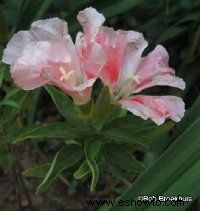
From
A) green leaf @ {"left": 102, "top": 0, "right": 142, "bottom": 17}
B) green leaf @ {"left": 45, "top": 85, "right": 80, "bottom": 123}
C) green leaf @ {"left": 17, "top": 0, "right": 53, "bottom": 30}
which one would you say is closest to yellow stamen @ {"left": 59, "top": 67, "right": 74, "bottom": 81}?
green leaf @ {"left": 45, "top": 85, "right": 80, "bottom": 123}

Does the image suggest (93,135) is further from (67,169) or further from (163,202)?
(163,202)

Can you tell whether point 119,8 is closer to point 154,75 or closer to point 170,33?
point 170,33

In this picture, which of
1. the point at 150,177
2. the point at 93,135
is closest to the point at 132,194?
the point at 150,177

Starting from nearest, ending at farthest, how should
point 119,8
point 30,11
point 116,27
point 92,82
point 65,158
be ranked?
point 92,82, point 65,158, point 30,11, point 119,8, point 116,27

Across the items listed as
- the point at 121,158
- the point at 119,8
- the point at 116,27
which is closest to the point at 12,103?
the point at 121,158

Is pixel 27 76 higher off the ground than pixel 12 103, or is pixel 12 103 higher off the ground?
pixel 27 76

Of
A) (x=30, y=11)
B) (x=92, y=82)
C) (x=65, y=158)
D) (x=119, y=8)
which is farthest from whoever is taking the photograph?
(x=119, y=8)

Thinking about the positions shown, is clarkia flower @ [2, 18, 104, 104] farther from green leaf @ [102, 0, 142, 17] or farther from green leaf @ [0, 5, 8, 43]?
green leaf @ [102, 0, 142, 17]
